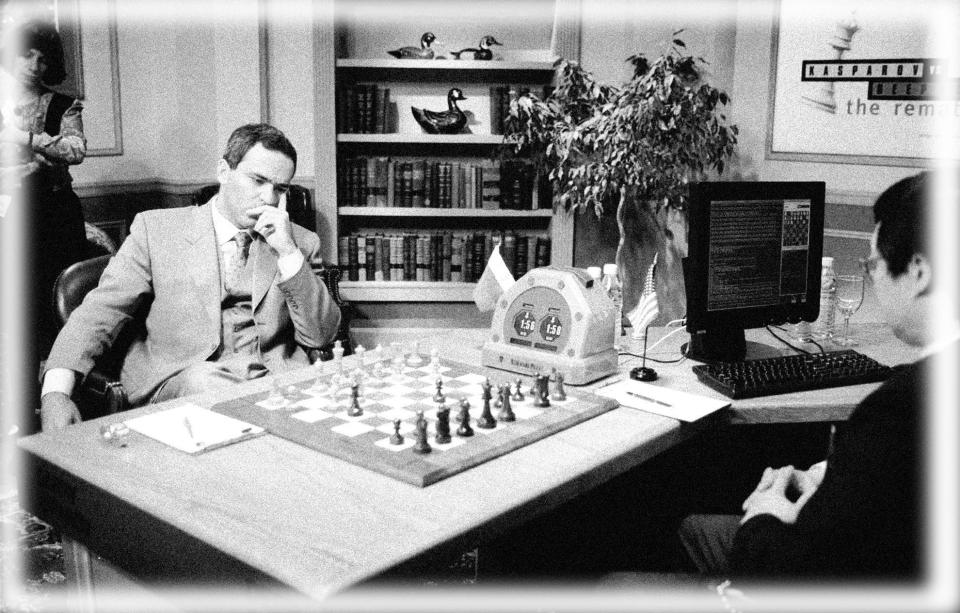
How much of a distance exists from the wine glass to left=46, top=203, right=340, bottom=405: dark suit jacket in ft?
4.79

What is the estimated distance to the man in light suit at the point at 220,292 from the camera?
225 centimetres

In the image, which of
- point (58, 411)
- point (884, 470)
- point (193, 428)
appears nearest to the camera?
point (884, 470)

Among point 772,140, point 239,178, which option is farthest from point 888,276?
point 772,140

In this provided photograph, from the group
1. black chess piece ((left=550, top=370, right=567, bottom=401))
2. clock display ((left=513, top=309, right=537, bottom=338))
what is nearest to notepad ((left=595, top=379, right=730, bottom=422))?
black chess piece ((left=550, top=370, right=567, bottom=401))

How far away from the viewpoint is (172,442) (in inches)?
60.6

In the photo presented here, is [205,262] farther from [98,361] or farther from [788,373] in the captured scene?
[788,373]

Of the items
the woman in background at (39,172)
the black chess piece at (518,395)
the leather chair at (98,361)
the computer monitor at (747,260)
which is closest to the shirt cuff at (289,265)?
the leather chair at (98,361)

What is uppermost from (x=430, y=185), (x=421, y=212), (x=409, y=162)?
(x=409, y=162)

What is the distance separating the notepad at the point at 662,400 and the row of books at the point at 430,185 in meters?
2.76

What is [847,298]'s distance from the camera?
2441 millimetres

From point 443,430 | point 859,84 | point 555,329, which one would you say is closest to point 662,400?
point 555,329

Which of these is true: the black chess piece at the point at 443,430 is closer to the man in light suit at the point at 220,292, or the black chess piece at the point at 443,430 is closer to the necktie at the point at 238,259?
the man in light suit at the point at 220,292

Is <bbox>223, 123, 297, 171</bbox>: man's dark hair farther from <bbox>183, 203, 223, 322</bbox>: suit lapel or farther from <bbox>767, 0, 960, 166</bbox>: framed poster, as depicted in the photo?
<bbox>767, 0, 960, 166</bbox>: framed poster

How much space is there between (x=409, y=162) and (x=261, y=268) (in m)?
2.40
